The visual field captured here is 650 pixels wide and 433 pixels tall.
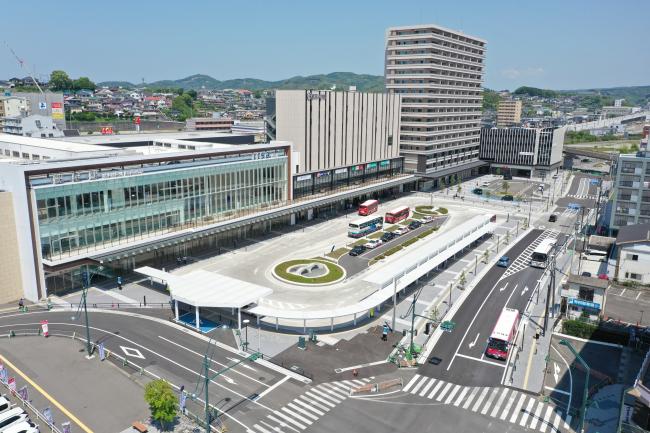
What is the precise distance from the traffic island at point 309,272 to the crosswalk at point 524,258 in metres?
26.8

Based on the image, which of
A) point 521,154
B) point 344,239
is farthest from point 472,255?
point 521,154

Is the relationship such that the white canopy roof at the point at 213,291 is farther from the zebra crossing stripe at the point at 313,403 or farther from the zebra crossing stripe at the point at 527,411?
the zebra crossing stripe at the point at 527,411

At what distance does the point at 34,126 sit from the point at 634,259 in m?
160

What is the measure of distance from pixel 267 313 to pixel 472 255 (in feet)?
148

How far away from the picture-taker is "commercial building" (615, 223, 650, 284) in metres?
69.9

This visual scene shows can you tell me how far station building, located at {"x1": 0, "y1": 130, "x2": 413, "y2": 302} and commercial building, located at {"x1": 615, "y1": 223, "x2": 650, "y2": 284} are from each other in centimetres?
5421

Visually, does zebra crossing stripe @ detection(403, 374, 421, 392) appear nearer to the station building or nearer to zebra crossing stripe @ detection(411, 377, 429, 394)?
zebra crossing stripe @ detection(411, 377, 429, 394)

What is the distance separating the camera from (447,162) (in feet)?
497

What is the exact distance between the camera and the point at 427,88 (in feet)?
447

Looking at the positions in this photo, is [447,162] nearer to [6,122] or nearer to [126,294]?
[126,294]

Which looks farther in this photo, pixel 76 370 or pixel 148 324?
pixel 148 324

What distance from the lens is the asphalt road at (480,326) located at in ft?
156

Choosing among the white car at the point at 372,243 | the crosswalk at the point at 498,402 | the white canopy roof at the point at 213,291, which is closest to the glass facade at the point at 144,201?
the white canopy roof at the point at 213,291

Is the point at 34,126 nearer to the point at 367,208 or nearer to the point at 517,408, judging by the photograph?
the point at 367,208
